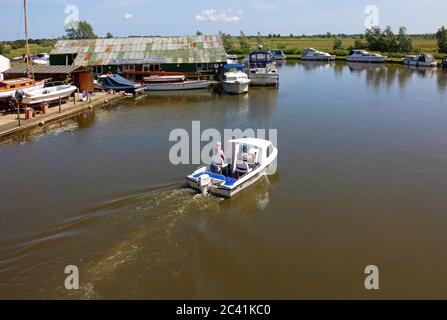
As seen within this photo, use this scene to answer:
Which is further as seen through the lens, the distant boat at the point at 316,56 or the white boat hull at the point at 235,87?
the distant boat at the point at 316,56

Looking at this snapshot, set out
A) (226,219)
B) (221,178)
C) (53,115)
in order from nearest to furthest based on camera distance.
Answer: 1. (226,219)
2. (221,178)
3. (53,115)

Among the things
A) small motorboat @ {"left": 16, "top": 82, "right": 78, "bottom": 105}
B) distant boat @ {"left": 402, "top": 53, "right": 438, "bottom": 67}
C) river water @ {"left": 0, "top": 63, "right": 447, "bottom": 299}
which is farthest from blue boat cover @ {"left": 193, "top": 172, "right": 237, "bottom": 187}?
distant boat @ {"left": 402, "top": 53, "right": 438, "bottom": 67}

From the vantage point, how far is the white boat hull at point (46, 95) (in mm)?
Result: 32625

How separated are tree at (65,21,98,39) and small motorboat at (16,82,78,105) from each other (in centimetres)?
7841

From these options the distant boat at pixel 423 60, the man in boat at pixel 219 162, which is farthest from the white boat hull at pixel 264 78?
the distant boat at pixel 423 60

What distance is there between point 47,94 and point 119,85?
42.1ft

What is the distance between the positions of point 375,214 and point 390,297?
5143 mm

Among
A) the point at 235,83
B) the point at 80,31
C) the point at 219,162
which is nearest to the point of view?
the point at 219,162

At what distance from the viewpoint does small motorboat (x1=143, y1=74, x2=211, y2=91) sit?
4841 centimetres

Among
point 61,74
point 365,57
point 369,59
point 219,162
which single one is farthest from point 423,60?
point 219,162

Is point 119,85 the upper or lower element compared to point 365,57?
lower

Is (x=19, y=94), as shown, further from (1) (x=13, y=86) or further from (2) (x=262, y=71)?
(2) (x=262, y=71)

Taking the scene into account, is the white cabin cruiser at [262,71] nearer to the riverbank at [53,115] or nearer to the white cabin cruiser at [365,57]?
the riverbank at [53,115]

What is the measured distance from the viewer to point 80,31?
4338 inches
